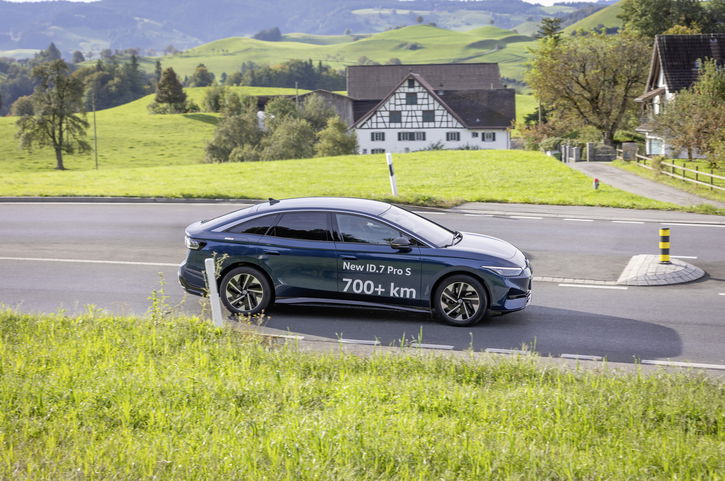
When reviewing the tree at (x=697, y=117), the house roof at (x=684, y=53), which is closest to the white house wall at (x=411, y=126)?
the house roof at (x=684, y=53)

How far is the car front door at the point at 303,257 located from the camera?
10.4 m

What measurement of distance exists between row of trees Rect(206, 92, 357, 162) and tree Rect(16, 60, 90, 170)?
1455cm

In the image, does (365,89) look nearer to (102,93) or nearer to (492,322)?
(102,93)

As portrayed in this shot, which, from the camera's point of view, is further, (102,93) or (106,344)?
(102,93)

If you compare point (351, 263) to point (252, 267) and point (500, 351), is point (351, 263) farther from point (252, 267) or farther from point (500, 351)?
point (500, 351)

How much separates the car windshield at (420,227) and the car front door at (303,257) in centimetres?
93

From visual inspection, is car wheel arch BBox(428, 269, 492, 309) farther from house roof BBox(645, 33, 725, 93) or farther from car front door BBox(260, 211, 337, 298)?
house roof BBox(645, 33, 725, 93)

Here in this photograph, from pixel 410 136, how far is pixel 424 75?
98.7ft

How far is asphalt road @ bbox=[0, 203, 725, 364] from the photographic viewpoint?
9789 mm

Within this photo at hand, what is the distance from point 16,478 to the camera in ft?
18.2

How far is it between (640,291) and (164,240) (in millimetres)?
9638

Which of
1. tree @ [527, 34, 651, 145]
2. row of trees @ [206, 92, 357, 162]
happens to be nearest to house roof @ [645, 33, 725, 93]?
tree @ [527, 34, 651, 145]

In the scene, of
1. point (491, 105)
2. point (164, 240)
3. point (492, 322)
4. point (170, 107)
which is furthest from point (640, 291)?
point (170, 107)

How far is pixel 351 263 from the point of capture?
33.8 ft
